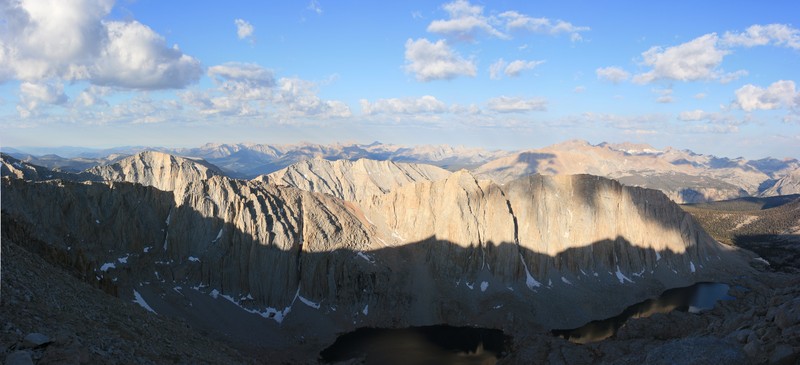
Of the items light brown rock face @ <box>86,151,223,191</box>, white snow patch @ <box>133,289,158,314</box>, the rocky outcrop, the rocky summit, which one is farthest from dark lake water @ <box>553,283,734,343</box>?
light brown rock face @ <box>86,151,223,191</box>

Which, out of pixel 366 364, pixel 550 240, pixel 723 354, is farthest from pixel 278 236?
pixel 723 354

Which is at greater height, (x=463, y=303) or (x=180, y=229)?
(x=180, y=229)

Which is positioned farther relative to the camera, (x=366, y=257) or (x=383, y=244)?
(x=383, y=244)

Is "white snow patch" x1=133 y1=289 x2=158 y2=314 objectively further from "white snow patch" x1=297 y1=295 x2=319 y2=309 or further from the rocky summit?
"white snow patch" x1=297 y1=295 x2=319 y2=309

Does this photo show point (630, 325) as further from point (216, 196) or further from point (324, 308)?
point (216, 196)

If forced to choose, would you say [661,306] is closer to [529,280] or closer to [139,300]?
[529,280]

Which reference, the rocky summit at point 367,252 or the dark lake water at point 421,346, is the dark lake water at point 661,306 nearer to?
the rocky summit at point 367,252

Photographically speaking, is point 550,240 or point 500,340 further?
point 550,240

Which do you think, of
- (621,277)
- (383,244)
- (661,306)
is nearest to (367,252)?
(383,244)
